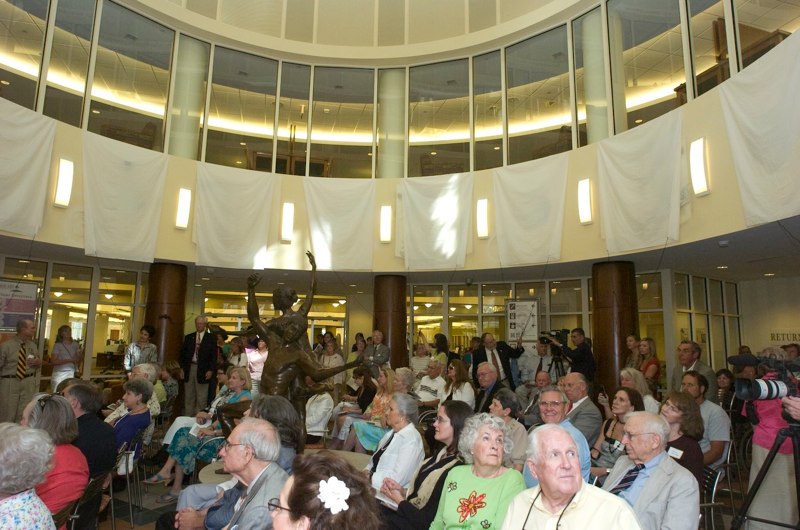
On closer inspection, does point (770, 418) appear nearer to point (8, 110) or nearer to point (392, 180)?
point (392, 180)

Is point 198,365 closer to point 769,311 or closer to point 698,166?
point 698,166

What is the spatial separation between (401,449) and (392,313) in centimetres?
788

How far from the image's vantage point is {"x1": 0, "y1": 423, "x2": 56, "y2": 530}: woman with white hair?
2.39m

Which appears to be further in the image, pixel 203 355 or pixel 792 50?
pixel 203 355

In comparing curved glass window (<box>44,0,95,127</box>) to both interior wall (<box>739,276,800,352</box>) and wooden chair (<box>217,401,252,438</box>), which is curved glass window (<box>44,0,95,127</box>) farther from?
interior wall (<box>739,276,800,352</box>)

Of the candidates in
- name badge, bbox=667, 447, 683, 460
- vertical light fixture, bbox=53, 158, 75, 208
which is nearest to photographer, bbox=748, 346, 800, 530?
name badge, bbox=667, 447, 683, 460

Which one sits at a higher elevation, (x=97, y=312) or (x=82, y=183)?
(x=82, y=183)

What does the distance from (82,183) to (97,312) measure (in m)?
3.31

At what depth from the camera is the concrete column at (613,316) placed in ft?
31.0

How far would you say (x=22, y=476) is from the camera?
8.18 ft

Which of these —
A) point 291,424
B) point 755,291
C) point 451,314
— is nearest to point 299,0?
point 451,314

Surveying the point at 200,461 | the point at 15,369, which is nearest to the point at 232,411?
the point at 200,461

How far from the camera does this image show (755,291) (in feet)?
43.9

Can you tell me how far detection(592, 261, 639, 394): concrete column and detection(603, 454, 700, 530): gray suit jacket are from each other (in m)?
6.79
